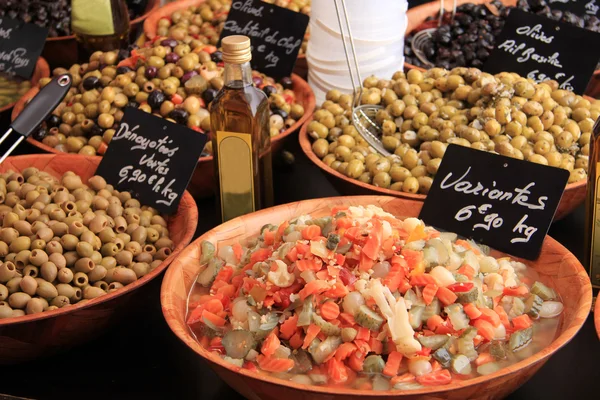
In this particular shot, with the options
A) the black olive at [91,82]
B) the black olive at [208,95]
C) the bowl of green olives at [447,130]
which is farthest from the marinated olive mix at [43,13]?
the bowl of green olives at [447,130]

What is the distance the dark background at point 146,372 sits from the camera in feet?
4.22

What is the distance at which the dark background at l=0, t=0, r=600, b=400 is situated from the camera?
1287 mm

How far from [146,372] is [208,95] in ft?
2.98

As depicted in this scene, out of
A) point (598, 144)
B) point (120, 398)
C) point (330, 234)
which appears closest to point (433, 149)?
point (598, 144)

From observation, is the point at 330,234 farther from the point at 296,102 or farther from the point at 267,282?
the point at 296,102

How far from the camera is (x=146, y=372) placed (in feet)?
4.42

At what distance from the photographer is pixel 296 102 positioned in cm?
223

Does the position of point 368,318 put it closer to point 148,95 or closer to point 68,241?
point 68,241

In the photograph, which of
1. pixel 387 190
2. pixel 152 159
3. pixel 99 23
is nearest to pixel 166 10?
pixel 99 23

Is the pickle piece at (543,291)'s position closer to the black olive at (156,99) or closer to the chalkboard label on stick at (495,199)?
the chalkboard label on stick at (495,199)

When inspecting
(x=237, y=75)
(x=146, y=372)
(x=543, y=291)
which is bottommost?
(x=146, y=372)

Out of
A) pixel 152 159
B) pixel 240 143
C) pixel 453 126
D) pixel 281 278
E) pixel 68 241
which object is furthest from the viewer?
pixel 453 126

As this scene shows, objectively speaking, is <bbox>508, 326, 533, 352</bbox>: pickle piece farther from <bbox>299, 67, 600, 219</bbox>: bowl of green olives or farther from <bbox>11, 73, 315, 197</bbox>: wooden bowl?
<bbox>11, 73, 315, 197</bbox>: wooden bowl

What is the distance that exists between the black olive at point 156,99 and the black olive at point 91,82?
20 centimetres
